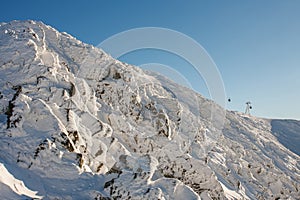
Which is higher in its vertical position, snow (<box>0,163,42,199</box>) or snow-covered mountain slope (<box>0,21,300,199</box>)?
snow-covered mountain slope (<box>0,21,300,199</box>)

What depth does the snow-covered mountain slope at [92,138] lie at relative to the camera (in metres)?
12.1

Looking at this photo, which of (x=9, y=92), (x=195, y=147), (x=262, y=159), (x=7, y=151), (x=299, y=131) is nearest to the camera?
(x=7, y=151)

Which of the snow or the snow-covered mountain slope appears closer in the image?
the snow

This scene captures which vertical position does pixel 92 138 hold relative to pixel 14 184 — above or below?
above

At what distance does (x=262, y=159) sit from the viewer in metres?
45.1

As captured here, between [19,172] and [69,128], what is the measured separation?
3.68 m

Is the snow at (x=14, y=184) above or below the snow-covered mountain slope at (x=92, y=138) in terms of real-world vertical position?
below

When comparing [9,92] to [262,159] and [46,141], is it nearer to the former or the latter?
[46,141]

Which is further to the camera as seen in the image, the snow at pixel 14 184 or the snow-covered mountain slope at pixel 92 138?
the snow-covered mountain slope at pixel 92 138

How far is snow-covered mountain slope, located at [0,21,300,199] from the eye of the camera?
12.1 metres

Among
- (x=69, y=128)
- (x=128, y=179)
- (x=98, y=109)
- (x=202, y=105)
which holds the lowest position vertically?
(x=128, y=179)

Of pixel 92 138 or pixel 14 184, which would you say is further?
pixel 92 138

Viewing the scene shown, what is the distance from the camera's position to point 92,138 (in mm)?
16625

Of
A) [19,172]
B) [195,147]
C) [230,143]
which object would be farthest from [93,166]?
[230,143]
